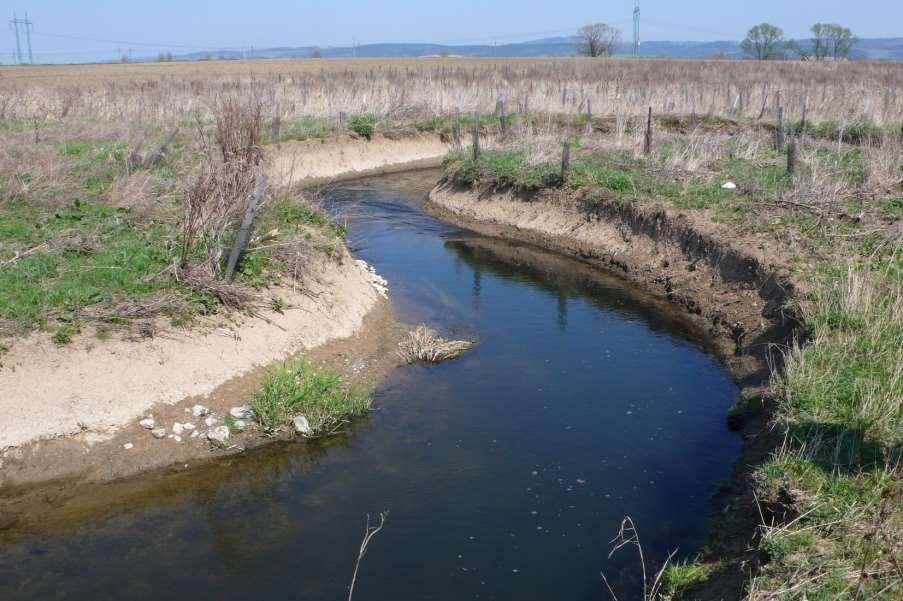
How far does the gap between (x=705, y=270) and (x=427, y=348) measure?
6.29 m

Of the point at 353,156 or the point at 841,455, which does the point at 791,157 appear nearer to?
the point at 841,455

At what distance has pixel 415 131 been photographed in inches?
1270

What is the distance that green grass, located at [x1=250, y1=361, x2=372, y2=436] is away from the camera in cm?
973

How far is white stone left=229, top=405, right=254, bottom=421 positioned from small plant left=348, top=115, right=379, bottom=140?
72.0 feet

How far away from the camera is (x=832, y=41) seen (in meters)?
93.8

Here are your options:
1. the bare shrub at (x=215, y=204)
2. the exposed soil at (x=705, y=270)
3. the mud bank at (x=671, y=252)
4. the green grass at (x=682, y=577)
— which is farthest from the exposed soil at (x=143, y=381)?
the mud bank at (x=671, y=252)

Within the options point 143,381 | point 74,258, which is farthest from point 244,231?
point 143,381

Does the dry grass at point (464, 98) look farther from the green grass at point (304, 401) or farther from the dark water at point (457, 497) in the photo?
the dark water at point (457, 497)

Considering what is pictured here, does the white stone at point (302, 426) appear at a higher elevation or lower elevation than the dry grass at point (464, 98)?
lower

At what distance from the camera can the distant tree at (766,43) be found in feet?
303

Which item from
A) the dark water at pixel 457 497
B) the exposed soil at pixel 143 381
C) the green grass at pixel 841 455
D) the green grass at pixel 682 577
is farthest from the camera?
the exposed soil at pixel 143 381

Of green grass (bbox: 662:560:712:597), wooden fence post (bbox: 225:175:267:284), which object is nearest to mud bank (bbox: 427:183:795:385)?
green grass (bbox: 662:560:712:597)

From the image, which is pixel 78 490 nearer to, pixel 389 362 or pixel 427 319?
pixel 389 362

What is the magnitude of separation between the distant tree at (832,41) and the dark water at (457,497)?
93574 mm
